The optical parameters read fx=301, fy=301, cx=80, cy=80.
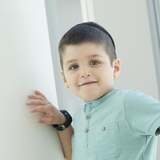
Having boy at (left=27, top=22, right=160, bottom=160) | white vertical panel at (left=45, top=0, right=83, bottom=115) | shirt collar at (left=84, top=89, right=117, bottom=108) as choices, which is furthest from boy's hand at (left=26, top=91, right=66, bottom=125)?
white vertical panel at (left=45, top=0, right=83, bottom=115)

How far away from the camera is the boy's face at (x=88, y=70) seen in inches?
31.4

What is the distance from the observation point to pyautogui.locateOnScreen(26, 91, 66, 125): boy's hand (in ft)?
2.61

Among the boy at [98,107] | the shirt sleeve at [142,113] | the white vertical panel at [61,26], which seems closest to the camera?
the shirt sleeve at [142,113]

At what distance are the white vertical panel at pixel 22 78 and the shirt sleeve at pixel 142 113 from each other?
0.24 m

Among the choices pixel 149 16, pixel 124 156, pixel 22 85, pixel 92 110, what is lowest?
pixel 124 156

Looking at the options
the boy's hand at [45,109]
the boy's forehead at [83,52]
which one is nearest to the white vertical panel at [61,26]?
the boy's hand at [45,109]

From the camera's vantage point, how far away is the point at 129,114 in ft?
2.42

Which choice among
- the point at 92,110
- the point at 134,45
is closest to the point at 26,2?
the point at 92,110

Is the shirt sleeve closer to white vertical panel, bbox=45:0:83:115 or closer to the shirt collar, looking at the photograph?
the shirt collar

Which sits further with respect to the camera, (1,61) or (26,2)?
(26,2)

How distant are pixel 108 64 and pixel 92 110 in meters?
0.14

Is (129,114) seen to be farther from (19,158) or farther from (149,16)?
(149,16)

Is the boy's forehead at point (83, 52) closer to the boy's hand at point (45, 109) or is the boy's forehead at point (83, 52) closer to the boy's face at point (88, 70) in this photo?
the boy's face at point (88, 70)

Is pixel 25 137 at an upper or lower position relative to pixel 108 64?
lower
